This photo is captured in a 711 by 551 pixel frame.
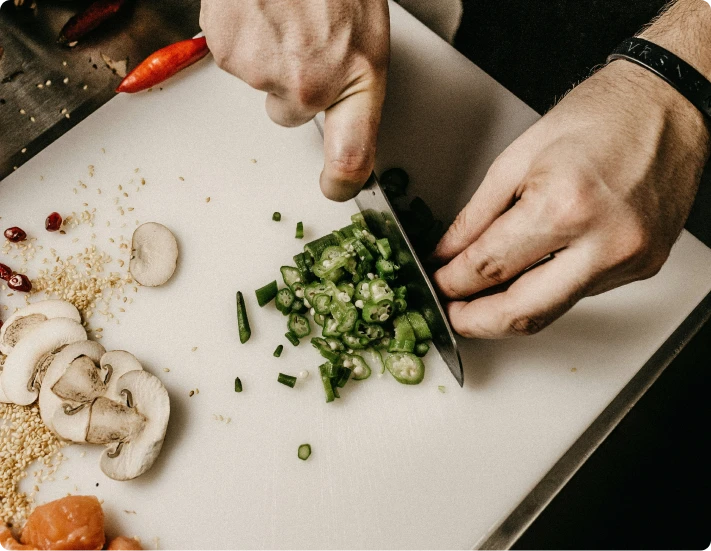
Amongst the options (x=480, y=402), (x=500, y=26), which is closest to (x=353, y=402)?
(x=480, y=402)

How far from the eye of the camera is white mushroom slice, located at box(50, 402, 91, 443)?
1.74m

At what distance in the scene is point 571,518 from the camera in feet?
7.59

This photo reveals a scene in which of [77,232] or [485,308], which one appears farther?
[77,232]

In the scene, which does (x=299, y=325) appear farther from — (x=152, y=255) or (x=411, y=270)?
(x=152, y=255)

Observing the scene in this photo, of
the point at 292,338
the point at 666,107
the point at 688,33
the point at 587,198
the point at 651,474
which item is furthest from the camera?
the point at 651,474

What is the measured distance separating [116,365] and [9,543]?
1.96 ft

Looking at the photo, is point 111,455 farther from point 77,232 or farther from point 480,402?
point 480,402

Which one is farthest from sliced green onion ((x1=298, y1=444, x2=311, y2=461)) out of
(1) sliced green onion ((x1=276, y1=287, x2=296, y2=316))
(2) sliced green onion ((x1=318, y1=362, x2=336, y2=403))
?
(1) sliced green onion ((x1=276, y1=287, x2=296, y2=316))

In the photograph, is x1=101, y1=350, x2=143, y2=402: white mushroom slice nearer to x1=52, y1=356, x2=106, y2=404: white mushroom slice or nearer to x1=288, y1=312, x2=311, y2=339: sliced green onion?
x1=52, y1=356, x2=106, y2=404: white mushroom slice

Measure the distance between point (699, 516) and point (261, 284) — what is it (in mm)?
2108

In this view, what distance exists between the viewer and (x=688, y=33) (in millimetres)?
1516

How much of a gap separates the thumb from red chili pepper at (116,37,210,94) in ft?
2.75

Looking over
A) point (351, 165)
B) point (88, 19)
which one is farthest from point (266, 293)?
point (88, 19)

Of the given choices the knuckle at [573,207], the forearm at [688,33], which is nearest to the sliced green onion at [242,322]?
the knuckle at [573,207]
